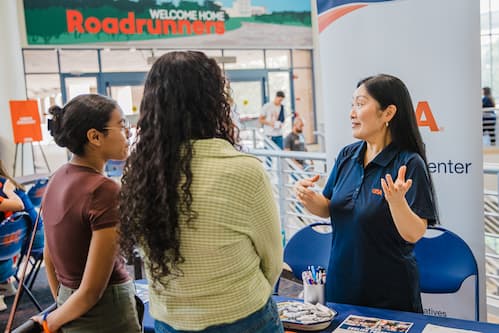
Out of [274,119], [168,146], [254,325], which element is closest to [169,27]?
[274,119]

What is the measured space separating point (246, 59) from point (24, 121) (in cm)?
552

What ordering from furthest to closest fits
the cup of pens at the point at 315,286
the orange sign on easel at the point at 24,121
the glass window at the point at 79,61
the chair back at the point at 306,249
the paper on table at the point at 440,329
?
the glass window at the point at 79,61, the orange sign on easel at the point at 24,121, the chair back at the point at 306,249, the cup of pens at the point at 315,286, the paper on table at the point at 440,329

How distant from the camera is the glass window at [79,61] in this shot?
369 inches

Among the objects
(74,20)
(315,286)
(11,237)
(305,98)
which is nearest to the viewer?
(315,286)

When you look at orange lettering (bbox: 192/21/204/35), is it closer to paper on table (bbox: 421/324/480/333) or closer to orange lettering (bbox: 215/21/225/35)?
orange lettering (bbox: 215/21/225/35)

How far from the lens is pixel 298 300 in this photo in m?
2.05

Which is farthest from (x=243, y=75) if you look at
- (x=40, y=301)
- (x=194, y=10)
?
(x=40, y=301)

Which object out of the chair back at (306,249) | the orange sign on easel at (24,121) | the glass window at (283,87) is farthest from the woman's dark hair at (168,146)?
the glass window at (283,87)

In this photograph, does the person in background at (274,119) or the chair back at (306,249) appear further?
the person in background at (274,119)

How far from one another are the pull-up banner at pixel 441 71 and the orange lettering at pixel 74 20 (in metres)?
7.38

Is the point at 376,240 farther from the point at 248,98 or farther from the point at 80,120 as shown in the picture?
the point at 248,98

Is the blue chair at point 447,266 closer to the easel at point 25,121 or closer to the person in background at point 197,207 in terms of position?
the person in background at point 197,207

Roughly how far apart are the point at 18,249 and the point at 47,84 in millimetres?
5943

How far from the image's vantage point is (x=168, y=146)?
51.7 inches
